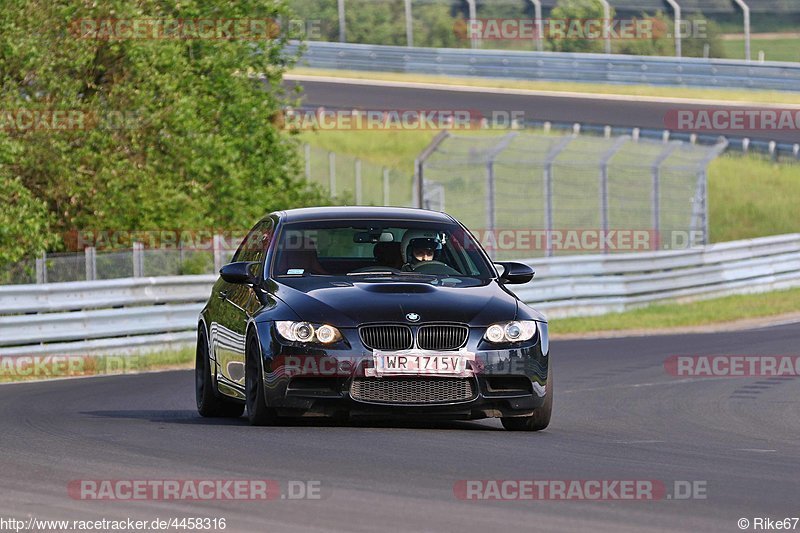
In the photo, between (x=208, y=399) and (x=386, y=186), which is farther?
(x=386, y=186)

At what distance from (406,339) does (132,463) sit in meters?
2.16

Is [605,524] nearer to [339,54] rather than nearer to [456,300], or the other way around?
[456,300]

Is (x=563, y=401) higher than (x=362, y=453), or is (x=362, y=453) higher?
(x=362, y=453)

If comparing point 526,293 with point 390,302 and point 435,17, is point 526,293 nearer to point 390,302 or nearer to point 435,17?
point 390,302

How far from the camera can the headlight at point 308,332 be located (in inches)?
396

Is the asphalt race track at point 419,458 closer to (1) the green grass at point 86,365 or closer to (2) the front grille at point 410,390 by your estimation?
(2) the front grille at point 410,390

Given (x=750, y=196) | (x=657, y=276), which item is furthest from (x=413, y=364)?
(x=750, y=196)

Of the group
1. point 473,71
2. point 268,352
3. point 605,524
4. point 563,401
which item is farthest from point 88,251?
point 473,71

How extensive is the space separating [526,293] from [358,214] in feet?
43.6

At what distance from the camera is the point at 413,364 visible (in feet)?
32.9

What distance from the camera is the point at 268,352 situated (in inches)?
404

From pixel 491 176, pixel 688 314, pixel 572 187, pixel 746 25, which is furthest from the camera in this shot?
pixel 746 25

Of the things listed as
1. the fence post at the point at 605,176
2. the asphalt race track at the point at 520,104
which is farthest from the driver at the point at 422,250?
the asphalt race track at the point at 520,104

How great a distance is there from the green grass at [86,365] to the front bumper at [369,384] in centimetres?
774
